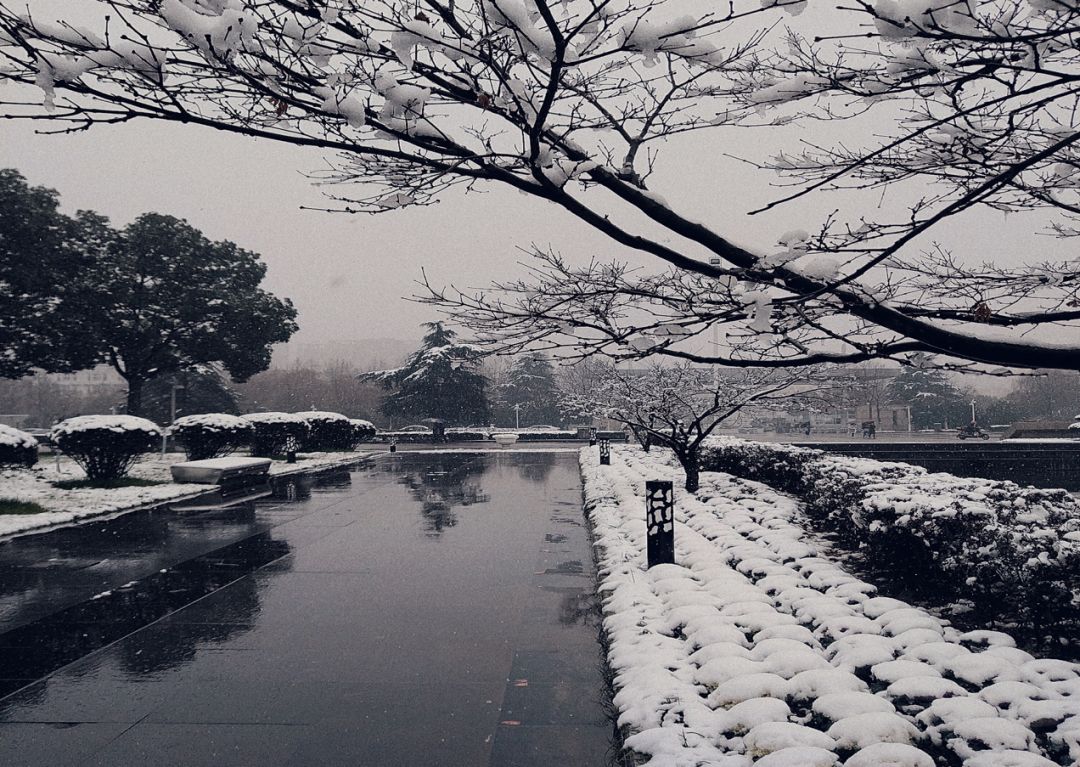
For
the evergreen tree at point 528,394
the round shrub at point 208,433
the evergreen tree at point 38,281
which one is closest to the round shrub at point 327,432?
the round shrub at point 208,433

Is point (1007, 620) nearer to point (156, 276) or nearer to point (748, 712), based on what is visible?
point (748, 712)

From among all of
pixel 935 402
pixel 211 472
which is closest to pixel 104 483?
pixel 211 472

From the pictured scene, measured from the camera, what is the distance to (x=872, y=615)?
446 cm

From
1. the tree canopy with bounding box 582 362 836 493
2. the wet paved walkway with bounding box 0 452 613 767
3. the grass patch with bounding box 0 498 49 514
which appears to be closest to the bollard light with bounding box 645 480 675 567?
the wet paved walkway with bounding box 0 452 613 767

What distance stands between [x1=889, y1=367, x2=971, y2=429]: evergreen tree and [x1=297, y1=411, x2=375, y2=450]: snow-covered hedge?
→ 45537 mm

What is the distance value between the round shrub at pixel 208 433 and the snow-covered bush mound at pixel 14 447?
4885mm

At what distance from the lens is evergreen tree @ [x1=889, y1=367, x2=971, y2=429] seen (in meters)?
54.2

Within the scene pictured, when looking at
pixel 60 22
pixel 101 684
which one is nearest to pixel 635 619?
pixel 101 684

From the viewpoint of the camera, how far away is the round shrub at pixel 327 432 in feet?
80.3

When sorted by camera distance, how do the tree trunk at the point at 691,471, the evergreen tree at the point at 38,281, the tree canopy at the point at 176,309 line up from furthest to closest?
the tree canopy at the point at 176,309
the evergreen tree at the point at 38,281
the tree trunk at the point at 691,471

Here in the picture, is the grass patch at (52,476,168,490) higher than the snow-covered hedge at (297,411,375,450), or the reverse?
the snow-covered hedge at (297,411,375,450)

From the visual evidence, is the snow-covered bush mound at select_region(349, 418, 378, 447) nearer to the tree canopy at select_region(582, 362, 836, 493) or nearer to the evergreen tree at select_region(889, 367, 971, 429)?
the tree canopy at select_region(582, 362, 836, 493)

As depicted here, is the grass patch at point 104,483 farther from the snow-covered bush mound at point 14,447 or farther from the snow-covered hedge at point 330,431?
the snow-covered hedge at point 330,431

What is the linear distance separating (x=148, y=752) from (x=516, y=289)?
3.00m
